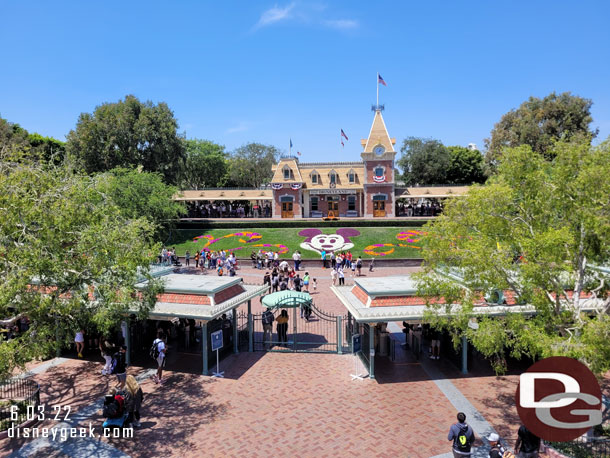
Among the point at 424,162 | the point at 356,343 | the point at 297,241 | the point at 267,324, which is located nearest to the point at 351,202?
the point at 297,241

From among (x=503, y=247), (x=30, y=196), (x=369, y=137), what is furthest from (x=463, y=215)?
(x=369, y=137)

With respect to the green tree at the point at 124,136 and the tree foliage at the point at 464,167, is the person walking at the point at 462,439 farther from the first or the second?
the tree foliage at the point at 464,167

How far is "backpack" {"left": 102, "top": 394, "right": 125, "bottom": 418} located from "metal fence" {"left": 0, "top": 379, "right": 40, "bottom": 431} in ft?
7.91

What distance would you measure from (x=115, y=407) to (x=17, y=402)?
3639mm

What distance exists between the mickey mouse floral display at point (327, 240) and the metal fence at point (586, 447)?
28.3m

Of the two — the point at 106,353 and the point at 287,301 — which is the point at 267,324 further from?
the point at 106,353

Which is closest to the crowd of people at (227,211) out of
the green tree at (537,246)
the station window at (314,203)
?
the station window at (314,203)

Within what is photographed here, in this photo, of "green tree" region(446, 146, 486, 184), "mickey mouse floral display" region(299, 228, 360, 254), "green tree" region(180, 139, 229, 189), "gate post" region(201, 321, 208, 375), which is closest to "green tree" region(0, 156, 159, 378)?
"gate post" region(201, 321, 208, 375)

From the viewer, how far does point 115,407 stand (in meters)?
10.1

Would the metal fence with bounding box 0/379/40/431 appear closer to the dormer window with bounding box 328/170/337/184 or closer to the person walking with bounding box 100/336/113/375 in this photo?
the person walking with bounding box 100/336/113/375

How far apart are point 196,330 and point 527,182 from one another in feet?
48.1

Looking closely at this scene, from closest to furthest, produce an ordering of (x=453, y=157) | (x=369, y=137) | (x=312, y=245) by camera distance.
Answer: (x=312, y=245) < (x=369, y=137) < (x=453, y=157)

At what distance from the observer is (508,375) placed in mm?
13859

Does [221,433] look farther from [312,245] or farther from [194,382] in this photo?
[312,245]
